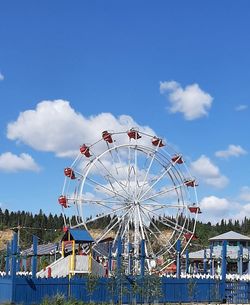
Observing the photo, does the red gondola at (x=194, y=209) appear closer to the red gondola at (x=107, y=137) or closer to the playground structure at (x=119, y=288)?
the red gondola at (x=107, y=137)

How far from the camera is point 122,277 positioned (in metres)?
31.9

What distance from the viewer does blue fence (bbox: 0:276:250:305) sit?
96.4 feet

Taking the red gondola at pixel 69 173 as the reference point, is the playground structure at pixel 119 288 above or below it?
below

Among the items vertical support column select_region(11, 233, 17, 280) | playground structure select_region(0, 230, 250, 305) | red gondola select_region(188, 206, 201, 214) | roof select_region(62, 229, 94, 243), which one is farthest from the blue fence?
red gondola select_region(188, 206, 201, 214)

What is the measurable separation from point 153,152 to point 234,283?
52.2 ft

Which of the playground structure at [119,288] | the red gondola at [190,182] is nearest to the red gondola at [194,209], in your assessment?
the red gondola at [190,182]

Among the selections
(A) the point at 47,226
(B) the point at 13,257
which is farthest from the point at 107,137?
(A) the point at 47,226

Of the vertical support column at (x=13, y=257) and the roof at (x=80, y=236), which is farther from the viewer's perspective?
the roof at (x=80, y=236)

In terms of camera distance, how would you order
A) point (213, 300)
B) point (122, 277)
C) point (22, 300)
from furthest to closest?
point (213, 300)
point (122, 277)
point (22, 300)

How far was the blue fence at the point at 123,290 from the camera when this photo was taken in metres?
29.4

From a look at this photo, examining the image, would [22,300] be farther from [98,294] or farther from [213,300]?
[213,300]

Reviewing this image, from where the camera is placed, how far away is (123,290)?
31.8 m

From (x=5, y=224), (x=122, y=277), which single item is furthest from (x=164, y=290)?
(x=5, y=224)

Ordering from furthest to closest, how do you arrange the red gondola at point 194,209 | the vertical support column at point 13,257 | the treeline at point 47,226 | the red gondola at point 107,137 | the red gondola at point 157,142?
the treeline at point 47,226 → the red gondola at point 157,142 → the red gondola at point 194,209 → the red gondola at point 107,137 → the vertical support column at point 13,257
